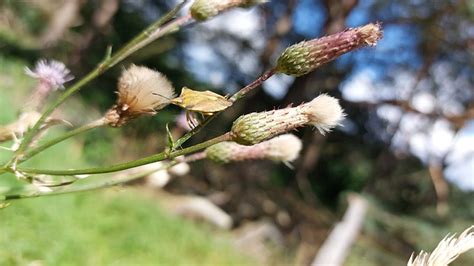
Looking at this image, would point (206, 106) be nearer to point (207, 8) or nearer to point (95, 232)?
point (207, 8)

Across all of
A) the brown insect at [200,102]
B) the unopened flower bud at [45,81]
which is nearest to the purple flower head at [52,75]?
the unopened flower bud at [45,81]

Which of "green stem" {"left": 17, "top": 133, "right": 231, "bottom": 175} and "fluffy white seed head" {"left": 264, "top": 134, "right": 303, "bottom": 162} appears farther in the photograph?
"fluffy white seed head" {"left": 264, "top": 134, "right": 303, "bottom": 162}

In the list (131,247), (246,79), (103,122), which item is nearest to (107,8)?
(246,79)

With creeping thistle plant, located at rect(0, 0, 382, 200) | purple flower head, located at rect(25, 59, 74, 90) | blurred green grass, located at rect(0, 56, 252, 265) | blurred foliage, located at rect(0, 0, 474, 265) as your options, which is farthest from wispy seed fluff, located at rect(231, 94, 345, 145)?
blurred foliage, located at rect(0, 0, 474, 265)

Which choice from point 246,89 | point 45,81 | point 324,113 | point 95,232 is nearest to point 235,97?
point 246,89

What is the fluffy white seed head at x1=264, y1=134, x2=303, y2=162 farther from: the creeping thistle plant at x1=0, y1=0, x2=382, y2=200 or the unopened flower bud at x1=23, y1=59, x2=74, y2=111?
the unopened flower bud at x1=23, y1=59, x2=74, y2=111

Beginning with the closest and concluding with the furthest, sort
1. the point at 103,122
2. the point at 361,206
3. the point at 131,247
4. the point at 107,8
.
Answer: the point at 103,122
the point at 131,247
the point at 361,206
the point at 107,8

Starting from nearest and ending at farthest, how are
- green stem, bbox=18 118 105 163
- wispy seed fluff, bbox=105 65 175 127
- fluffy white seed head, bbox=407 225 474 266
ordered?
fluffy white seed head, bbox=407 225 474 266
wispy seed fluff, bbox=105 65 175 127
green stem, bbox=18 118 105 163

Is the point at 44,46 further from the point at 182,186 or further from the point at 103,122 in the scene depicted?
the point at 103,122
